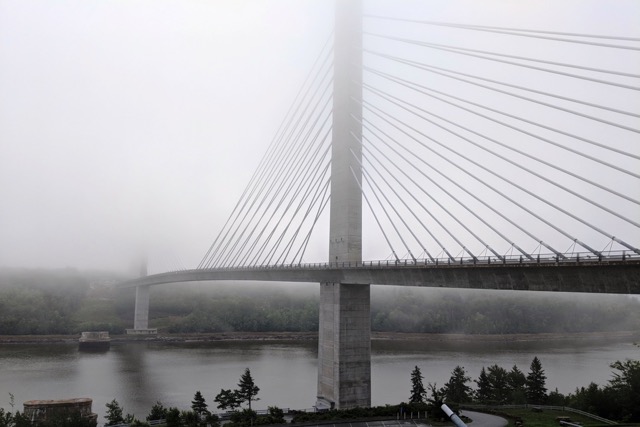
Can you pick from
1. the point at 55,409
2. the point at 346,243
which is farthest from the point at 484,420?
the point at 55,409

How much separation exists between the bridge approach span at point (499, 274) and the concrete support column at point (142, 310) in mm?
60095

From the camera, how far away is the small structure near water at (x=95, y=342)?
69.4 m

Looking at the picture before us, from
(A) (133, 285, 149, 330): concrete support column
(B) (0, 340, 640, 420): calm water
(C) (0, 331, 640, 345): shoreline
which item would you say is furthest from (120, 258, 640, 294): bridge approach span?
(A) (133, 285, 149, 330): concrete support column

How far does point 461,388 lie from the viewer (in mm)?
31156

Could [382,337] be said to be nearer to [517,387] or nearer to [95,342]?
[95,342]

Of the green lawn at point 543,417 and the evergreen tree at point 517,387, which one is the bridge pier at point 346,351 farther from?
the evergreen tree at point 517,387

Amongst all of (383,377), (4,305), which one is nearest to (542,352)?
(383,377)

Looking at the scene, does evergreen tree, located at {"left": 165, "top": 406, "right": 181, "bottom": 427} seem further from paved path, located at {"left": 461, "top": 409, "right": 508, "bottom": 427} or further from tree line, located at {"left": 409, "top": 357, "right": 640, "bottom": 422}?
paved path, located at {"left": 461, "top": 409, "right": 508, "bottom": 427}

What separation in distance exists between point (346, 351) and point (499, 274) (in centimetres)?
1101

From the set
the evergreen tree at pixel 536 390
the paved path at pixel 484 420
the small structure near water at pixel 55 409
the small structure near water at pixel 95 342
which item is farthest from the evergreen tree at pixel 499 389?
the small structure near water at pixel 95 342

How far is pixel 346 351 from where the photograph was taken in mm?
27266

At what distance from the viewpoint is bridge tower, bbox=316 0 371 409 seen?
2730 centimetres

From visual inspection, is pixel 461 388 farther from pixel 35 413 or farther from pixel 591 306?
pixel 591 306

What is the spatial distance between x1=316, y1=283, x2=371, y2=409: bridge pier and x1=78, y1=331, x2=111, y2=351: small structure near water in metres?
52.1
